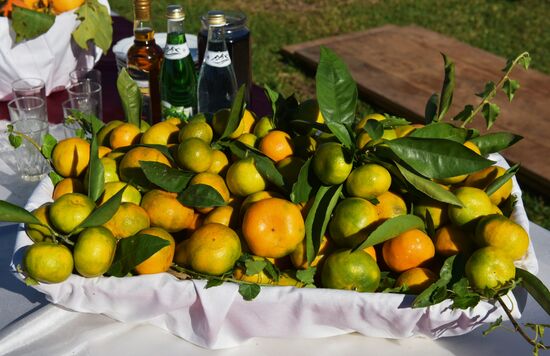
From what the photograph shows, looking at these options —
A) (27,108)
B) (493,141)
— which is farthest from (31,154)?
(493,141)

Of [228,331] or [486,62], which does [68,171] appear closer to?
[228,331]

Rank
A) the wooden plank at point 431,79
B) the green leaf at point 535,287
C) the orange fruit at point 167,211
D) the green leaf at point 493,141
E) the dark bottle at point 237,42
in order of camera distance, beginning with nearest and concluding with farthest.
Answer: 1. the green leaf at point 535,287
2. the orange fruit at point 167,211
3. the green leaf at point 493,141
4. the dark bottle at point 237,42
5. the wooden plank at point 431,79

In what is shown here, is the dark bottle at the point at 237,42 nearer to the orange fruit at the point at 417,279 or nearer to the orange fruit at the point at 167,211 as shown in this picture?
the orange fruit at the point at 167,211

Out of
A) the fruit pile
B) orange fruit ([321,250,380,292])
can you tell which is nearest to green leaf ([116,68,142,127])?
the fruit pile

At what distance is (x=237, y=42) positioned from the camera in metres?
1.53

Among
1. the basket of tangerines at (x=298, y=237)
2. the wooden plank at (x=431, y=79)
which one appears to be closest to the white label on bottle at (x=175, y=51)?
the basket of tangerines at (x=298, y=237)

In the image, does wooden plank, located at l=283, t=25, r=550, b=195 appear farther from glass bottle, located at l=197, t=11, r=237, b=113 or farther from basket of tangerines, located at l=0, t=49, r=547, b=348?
basket of tangerines, located at l=0, t=49, r=547, b=348

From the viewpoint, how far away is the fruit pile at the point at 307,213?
86cm

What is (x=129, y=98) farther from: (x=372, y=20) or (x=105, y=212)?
(x=372, y=20)

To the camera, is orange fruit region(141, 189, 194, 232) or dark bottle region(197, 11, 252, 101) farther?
dark bottle region(197, 11, 252, 101)

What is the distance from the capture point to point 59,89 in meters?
1.71

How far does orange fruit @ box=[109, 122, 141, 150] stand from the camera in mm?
1111

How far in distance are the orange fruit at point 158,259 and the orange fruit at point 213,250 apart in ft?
0.09

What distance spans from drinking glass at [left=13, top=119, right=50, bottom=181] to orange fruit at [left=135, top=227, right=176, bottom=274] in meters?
0.52
